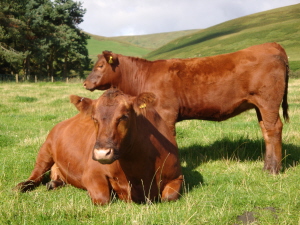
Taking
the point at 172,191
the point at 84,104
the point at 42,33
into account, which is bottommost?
the point at 172,191

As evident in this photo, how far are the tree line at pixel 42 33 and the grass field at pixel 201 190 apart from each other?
1270 inches

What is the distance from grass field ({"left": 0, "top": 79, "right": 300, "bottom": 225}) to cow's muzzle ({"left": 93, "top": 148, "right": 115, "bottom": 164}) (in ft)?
2.00

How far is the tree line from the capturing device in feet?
124

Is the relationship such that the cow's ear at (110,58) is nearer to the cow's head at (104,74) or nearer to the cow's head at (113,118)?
the cow's head at (104,74)

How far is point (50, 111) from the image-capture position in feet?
41.9

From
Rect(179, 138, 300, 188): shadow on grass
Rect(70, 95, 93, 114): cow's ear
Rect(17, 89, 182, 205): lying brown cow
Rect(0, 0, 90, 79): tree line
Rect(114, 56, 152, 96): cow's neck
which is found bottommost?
Rect(179, 138, 300, 188): shadow on grass

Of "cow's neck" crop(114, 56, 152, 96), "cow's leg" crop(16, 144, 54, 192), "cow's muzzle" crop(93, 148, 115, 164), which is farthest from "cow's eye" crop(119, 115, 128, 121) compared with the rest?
"cow's neck" crop(114, 56, 152, 96)

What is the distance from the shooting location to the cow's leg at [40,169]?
5119 millimetres

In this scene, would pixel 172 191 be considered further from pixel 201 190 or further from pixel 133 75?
pixel 133 75

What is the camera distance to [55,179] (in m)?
5.57

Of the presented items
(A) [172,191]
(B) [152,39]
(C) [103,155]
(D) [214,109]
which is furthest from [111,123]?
(B) [152,39]

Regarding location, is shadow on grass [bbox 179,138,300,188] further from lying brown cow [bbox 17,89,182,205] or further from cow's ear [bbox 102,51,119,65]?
cow's ear [bbox 102,51,119,65]

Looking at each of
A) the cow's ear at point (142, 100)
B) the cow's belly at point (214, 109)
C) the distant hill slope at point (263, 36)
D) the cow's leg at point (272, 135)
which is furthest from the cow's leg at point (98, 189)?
the distant hill slope at point (263, 36)

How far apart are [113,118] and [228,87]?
112 inches
